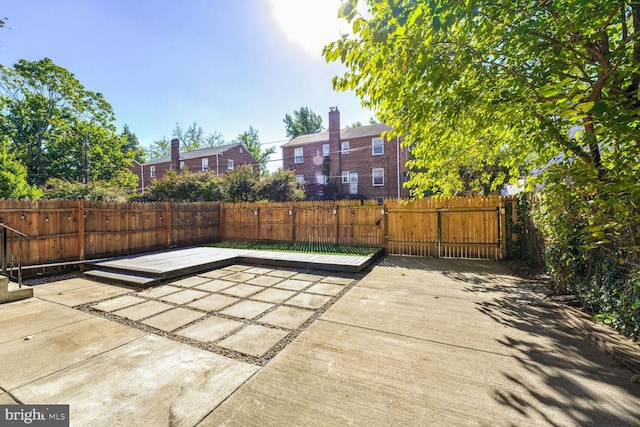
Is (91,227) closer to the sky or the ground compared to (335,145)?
closer to the ground

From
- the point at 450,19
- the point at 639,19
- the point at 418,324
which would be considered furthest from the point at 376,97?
the point at 418,324

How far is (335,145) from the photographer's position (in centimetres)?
2258

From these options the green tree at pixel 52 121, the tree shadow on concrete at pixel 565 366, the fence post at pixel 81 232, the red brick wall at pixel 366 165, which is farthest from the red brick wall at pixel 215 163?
the tree shadow on concrete at pixel 565 366

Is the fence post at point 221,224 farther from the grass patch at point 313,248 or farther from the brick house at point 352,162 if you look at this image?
the brick house at point 352,162

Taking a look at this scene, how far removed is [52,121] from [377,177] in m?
26.6

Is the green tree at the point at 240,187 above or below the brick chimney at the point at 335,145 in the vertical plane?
below

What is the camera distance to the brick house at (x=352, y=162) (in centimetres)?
2080

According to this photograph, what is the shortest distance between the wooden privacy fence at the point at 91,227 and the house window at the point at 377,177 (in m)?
14.7

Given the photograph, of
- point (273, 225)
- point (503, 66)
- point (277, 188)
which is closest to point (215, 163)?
point (277, 188)

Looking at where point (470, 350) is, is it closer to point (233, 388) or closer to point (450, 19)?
point (233, 388)

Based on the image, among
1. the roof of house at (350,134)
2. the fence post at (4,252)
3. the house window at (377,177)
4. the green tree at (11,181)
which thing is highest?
the roof of house at (350,134)

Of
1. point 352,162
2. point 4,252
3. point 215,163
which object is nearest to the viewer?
point 4,252

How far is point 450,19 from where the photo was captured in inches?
90.5

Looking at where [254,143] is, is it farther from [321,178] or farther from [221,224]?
[221,224]
